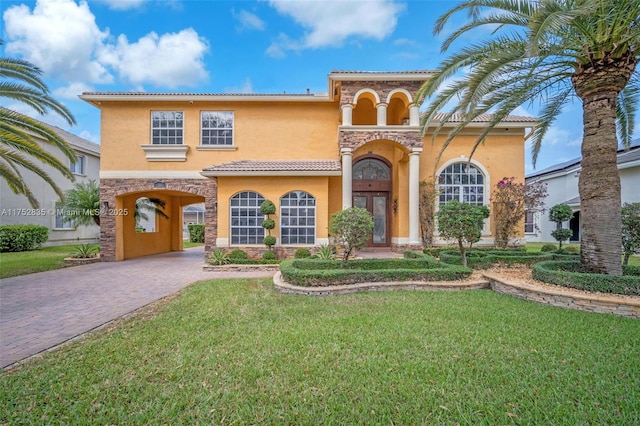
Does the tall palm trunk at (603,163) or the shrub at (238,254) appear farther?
the shrub at (238,254)

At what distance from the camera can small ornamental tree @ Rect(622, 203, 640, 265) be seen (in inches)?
308

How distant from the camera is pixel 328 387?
339 centimetres

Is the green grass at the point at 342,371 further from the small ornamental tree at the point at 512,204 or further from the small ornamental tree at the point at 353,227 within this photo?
the small ornamental tree at the point at 512,204

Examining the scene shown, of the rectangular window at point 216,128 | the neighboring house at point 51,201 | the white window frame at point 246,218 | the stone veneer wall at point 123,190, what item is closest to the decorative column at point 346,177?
the white window frame at point 246,218

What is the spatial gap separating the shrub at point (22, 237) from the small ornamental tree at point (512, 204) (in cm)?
2558

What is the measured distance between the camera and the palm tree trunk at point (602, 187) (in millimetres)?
6719

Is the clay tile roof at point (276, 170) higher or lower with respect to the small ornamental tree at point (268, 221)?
higher

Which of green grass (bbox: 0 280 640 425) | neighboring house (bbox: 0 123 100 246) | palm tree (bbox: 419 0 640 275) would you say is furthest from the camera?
neighboring house (bbox: 0 123 100 246)

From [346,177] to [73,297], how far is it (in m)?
9.81

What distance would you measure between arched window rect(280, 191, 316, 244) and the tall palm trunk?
8.84 meters

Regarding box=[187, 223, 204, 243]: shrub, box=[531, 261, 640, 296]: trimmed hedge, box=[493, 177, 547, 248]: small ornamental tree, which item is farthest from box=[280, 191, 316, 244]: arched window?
box=[187, 223, 204, 243]: shrub

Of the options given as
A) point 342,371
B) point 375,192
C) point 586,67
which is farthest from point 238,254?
point 586,67

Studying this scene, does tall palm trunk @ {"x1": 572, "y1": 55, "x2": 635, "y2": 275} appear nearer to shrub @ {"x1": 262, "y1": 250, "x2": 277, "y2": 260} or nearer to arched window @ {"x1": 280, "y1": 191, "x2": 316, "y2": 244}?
arched window @ {"x1": 280, "y1": 191, "x2": 316, "y2": 244}

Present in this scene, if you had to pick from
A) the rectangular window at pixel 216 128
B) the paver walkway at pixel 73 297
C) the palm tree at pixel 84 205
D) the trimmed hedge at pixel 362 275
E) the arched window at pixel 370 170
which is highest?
the rectangular window at pixel 216 128
